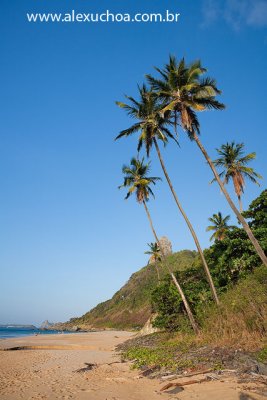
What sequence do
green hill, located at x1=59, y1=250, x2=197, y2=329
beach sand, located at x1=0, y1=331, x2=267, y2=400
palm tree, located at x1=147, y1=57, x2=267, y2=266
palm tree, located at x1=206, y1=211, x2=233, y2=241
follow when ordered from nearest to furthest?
beach sand, located at x1=0, y1=331, x2=267, y2=400 → palm tree, located at x1=147, y1=57, x2=267, y2=266 → palm tree, located at x1=206, y1=211, x2=233, y2=241 → green hill, located at x1=59, y1=250, x2=197, y2=329

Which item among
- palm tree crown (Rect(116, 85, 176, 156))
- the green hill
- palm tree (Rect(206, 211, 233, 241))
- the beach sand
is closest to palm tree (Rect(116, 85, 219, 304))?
palm tree crown (Rect(116, 85, 176, 156))

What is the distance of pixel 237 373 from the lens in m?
8.41

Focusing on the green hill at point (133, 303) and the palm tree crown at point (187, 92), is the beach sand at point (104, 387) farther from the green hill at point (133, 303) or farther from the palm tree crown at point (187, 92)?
the green hill at point (133, 303)

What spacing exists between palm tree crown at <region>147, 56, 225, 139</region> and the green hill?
5411 cm

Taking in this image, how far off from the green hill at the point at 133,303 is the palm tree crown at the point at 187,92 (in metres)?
54.1

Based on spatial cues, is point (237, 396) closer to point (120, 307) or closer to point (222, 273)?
point (222, 273)

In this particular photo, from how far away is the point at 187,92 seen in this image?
1781cm

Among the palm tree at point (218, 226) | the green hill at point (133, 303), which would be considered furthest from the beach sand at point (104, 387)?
the green hill at point (133, 303)

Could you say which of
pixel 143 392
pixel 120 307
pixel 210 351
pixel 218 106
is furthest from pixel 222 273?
pixel 120 307

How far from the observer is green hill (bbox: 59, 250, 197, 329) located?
7375 cm

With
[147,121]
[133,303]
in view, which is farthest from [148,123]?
[133,303]

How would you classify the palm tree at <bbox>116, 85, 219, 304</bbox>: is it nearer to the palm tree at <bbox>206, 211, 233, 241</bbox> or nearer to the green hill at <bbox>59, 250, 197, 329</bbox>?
the palm tree at <bbox>206, 211, 233, 241</bbox>

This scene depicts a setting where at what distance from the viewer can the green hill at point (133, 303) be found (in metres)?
73.8

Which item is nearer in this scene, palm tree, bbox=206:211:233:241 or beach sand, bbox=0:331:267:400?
beach sand, bbox=0:331:267:400
